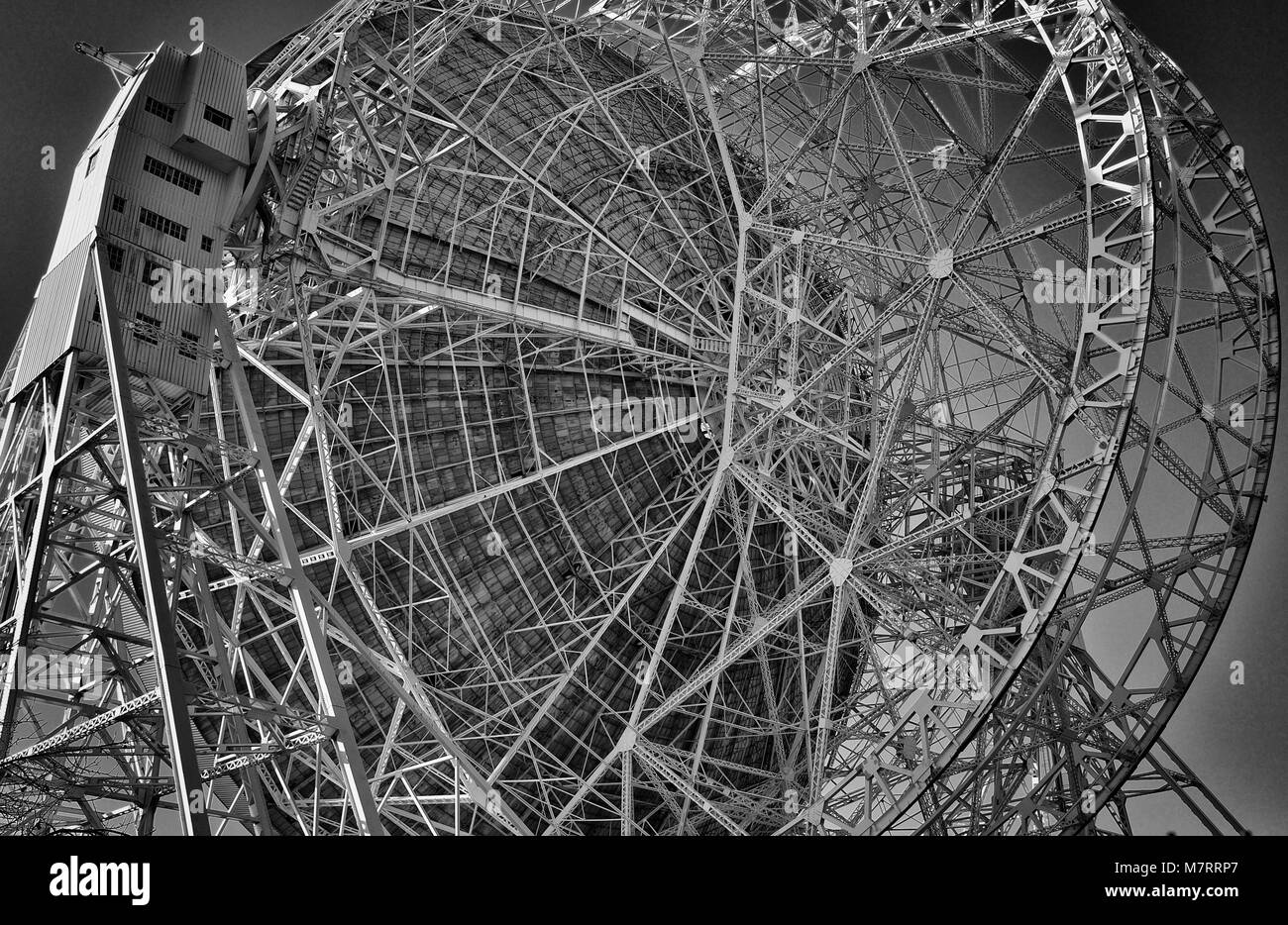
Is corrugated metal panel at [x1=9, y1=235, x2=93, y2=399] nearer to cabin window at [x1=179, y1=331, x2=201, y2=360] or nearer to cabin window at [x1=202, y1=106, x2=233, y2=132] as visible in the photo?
cabin window at [x1=179, y1=331, x2=201, y2=360]

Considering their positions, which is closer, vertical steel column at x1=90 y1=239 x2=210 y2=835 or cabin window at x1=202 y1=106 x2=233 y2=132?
vertical steel column at x1=90 y1=239 x2=210 y2=835

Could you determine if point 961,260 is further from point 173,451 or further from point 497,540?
point 173,451

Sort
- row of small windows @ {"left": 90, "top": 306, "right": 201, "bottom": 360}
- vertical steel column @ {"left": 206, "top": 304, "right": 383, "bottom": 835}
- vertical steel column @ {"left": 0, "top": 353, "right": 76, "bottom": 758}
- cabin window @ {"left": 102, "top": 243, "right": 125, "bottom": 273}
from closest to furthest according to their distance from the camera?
vertical steel column @ {"left": 0, "top": 353, "right": 76, "bottom": 758} < vertical steel column @ {"left": 206, "top": 304, "right": 383, "bottom": 835} < row of small windows @ {"left": 90, "top": 306, "right": 201, "bottom": 360} < cabin window @ {"left": 102, "top": 243, "right": 125, "bottom": 273}

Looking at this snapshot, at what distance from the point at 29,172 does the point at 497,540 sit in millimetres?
15794

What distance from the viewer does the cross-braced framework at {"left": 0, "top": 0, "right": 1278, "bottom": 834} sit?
2792cm

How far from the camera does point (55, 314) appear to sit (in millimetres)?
24703

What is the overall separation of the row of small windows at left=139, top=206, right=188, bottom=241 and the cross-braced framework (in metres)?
2.18

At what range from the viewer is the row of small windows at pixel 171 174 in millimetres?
25328

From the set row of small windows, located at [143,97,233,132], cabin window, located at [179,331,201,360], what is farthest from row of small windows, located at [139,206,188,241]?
row of small windows, located at [143,97,233,132]

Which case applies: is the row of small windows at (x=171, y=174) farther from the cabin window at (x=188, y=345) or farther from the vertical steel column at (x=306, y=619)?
the cabin window at (x=188, y=345)

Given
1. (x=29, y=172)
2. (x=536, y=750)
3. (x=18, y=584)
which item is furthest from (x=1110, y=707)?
(x=29, y=172)

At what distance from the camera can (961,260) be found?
30734 millimetres

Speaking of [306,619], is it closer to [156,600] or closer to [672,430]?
[156,600]
